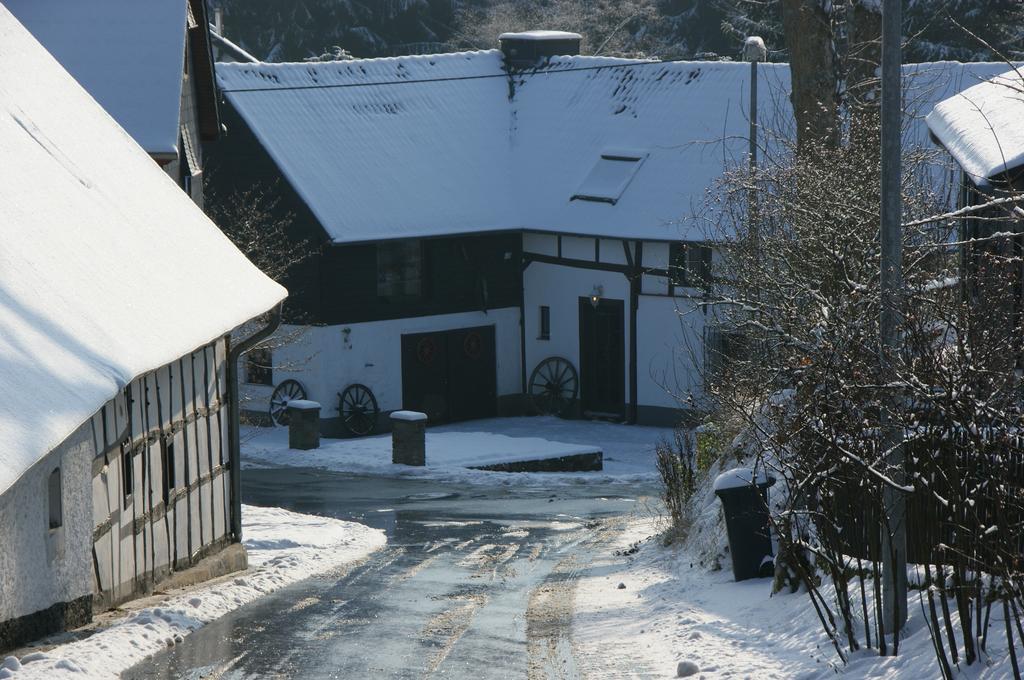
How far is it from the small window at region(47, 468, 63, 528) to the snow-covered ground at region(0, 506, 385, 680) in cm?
87

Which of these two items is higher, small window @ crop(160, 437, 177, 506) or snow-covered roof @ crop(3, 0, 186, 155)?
snow-covered roof @ crop(3, 0, 186, 155)

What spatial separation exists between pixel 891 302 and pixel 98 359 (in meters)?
5.81

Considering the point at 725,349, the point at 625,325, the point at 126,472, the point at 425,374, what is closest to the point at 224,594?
the point at 126,472

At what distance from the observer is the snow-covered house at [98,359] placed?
411 inches

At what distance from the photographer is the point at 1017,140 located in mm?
14039

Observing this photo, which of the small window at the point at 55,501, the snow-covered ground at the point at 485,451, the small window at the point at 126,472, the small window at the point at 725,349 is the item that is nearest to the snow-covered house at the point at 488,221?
the snow-covered ground at the point at 485,451

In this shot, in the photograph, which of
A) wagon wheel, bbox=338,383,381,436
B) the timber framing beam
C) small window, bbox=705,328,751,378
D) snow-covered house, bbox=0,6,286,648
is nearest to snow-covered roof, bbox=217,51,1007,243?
the timber framing beam

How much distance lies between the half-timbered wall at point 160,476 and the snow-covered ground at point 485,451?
10157 millimetres

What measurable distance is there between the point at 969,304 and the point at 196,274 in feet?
29.0

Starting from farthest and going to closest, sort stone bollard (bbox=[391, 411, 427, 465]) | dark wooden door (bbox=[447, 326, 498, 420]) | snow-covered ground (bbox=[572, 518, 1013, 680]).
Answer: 1. dark wooden door (bbox=[447, 326, 498, 420])
2. stone bollard (bbox=[391, 411, 427, 465])
3. snow-covered ground (bbox=[572, 518, 1013, 680])

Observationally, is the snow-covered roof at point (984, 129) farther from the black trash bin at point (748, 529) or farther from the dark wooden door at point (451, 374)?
the dark wooden door at point (451, 374)

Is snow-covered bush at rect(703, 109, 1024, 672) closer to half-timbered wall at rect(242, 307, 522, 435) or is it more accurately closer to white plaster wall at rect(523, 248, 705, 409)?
white plaster wall at rect(523, 248, 705, 409)

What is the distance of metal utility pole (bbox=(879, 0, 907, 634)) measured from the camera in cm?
969

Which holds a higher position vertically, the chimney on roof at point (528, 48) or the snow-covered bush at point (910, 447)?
the chimney on roof at point (528, 48)
